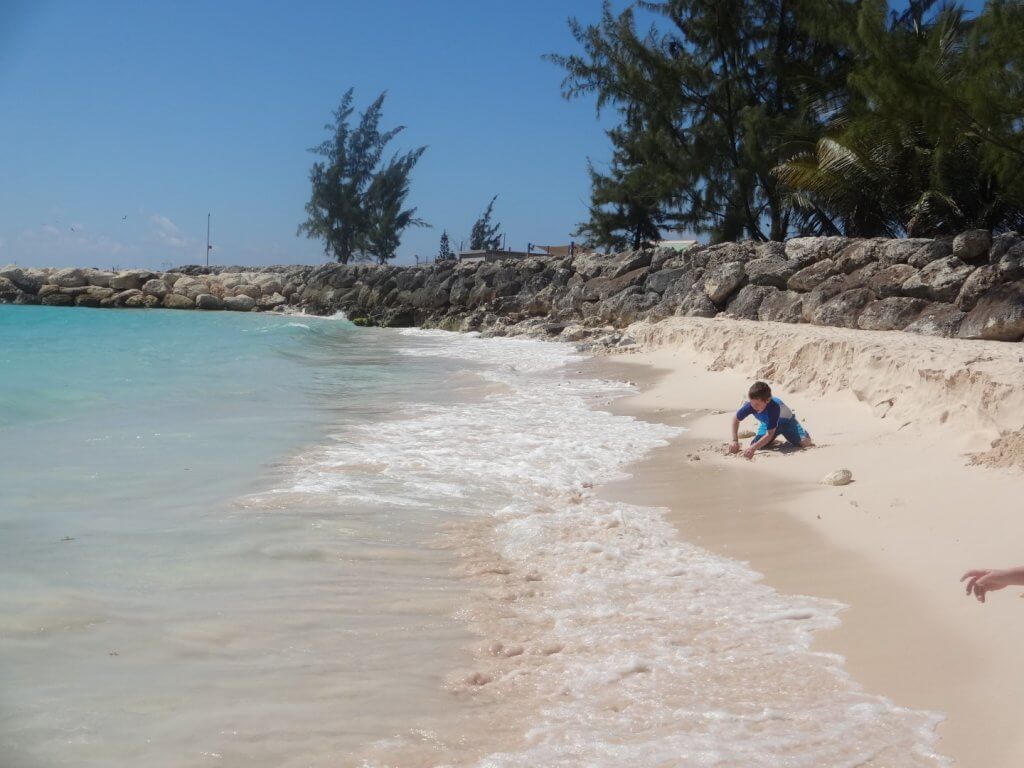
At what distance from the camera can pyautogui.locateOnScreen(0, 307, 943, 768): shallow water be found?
2.74 meters

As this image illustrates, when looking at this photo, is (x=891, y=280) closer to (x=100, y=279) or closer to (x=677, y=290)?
(x=677, y=290)

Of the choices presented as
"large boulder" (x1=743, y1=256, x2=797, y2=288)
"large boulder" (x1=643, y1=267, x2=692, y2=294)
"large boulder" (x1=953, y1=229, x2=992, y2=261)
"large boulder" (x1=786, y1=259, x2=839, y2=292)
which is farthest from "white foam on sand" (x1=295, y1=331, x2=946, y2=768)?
"large boulder" (x1=643, y1=267, x2=692, y2=294)

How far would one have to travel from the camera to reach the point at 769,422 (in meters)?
7.14

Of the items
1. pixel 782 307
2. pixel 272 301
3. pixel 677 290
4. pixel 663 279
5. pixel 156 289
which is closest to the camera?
pixel 782 307

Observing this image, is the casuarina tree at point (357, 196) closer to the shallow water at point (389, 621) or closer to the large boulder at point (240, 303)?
the large boulder at point (240, 303)

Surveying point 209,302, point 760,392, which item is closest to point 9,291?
point 209,302

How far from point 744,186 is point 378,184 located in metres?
32.1

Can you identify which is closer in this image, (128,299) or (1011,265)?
(1011,265)

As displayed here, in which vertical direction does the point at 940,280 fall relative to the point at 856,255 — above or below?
below

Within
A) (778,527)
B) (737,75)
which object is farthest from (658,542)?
(737,75)

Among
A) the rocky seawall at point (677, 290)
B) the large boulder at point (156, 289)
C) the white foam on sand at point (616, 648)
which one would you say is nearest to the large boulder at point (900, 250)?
the rocky seawall at point (677, 290)

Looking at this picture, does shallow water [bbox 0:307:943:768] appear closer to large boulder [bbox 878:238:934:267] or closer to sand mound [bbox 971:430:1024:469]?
sand mound [bbox 971:430:1024:469]

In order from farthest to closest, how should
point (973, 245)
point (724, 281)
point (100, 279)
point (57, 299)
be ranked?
point (100, 279)
point (57, 299)
point (724, 281)
point (973, 245)

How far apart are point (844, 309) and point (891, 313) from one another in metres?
0.94
